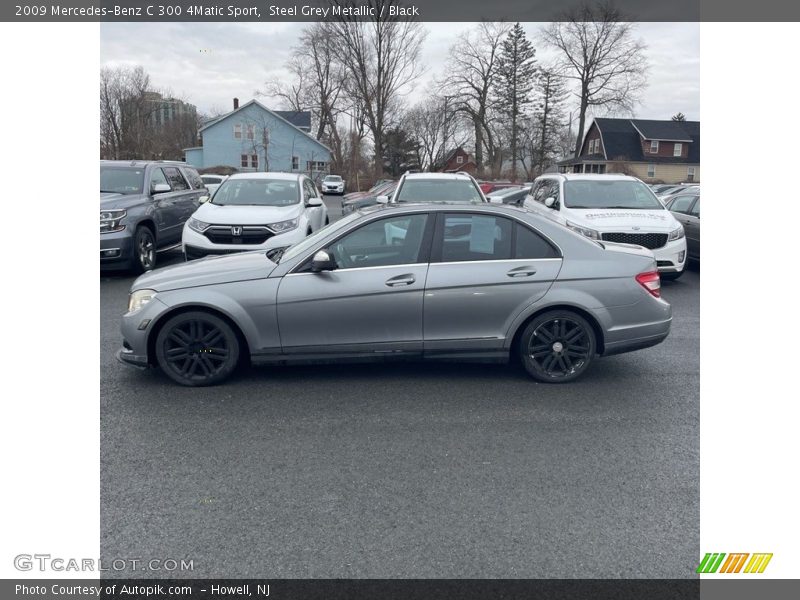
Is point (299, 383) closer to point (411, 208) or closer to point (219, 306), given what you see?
point (219, 306)

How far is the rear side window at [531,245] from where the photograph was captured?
560 cm

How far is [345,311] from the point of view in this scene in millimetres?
5316

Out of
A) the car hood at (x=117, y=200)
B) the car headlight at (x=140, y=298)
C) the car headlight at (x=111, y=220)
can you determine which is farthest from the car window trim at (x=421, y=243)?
the car hood at (x=117, y=200)

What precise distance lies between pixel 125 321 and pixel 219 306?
85 centimetres

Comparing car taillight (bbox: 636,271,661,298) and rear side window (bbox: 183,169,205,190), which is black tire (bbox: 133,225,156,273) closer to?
rear side window (bbox: 183,169,205,190)

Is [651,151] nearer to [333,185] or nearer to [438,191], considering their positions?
[333,185]

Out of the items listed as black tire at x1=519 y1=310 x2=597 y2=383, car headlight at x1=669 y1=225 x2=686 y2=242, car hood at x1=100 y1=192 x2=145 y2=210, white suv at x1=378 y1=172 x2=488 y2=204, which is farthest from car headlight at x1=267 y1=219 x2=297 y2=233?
car headlight at x1=669 y1=225 x2=686 y2=242

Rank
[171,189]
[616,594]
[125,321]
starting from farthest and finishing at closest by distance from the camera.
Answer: [171,189]
[125,321]
[616,594]

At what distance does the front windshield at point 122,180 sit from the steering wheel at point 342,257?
748cm

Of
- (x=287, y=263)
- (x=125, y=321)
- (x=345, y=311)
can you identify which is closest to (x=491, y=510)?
(x=345, y=311)

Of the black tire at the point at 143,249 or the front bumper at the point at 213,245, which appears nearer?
the front bumper at the point at 213,245

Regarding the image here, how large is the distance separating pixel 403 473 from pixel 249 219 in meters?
7.18

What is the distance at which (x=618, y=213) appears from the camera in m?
10.8

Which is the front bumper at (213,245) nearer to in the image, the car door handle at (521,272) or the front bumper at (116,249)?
the front bumper at (116,249)
